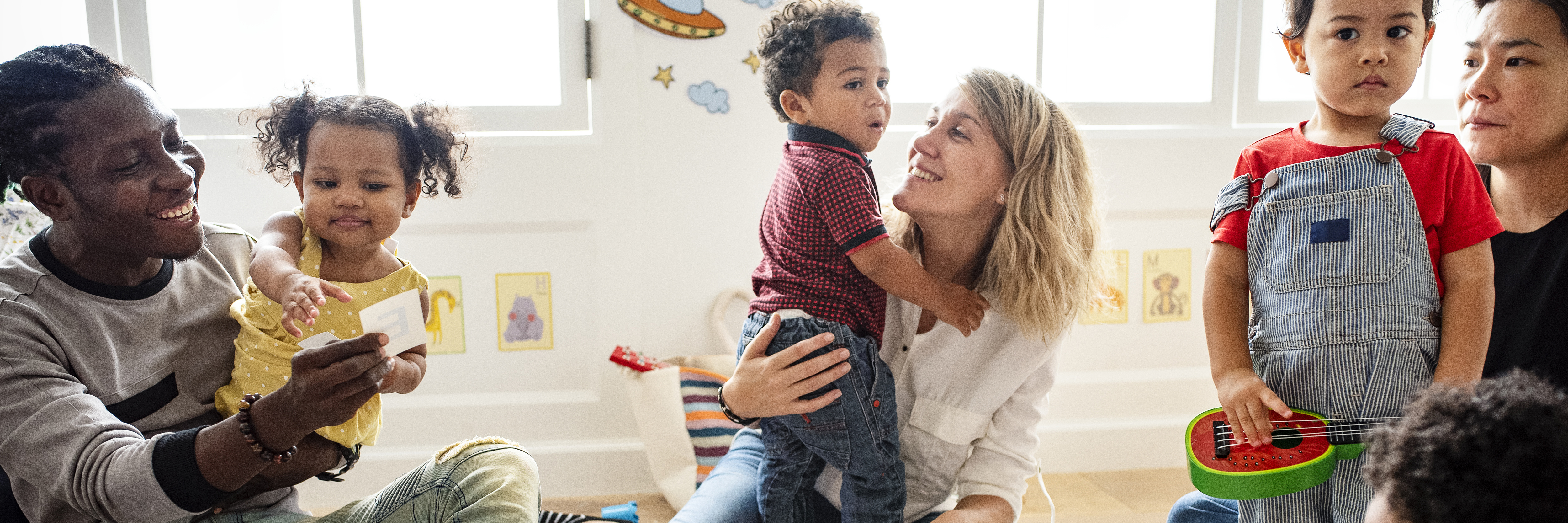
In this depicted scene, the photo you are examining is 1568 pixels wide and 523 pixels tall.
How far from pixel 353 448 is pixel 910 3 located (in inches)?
75.0

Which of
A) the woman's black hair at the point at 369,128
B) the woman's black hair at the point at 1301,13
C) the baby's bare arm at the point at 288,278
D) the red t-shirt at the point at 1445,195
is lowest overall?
the baby's bare arm at the point at 288,278

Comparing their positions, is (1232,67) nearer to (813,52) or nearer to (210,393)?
(813,52)

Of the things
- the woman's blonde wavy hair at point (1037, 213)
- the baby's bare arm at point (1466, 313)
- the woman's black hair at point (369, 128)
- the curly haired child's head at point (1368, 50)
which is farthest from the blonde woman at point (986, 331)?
the woman's black hair at point (369, 128)

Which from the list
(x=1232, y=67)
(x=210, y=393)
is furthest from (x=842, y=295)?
(x=1232, y=67)

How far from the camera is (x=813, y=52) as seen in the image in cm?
154

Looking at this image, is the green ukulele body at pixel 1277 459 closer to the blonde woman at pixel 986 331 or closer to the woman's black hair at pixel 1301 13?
the blonde woman at pixel 986 331

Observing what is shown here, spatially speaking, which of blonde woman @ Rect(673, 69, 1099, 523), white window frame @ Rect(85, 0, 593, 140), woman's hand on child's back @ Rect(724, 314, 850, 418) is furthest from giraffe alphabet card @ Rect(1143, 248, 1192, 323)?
white window frame @ Rect(85, 0, 593, 140)

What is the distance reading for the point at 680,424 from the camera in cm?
231

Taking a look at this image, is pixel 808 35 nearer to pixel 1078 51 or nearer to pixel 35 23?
pixel 1078 51

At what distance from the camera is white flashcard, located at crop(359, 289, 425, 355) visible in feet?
3.40

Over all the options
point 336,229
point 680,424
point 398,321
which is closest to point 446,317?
point 680,424

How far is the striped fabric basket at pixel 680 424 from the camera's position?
2291 millimetres

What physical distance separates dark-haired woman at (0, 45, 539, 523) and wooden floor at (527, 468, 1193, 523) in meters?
1.09

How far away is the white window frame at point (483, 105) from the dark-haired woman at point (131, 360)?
1.10 m
